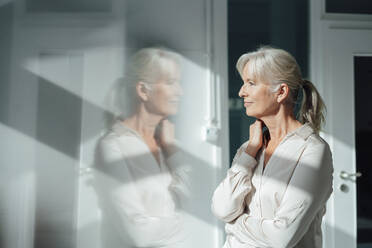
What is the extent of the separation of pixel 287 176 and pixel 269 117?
280mm

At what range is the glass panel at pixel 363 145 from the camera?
2.58 m

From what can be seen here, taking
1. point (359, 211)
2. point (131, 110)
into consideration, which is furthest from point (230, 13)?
point (359, 211)

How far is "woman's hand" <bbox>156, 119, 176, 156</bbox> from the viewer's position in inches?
87.0

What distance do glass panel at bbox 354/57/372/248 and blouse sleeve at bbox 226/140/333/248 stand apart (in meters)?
1.00

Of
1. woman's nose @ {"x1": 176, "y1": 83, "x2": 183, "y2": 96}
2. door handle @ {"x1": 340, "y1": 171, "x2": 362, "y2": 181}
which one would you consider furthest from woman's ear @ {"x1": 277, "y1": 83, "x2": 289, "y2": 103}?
door handle @ {"x1": 340, "y1": 171, "x2": 362, "y2": 181}

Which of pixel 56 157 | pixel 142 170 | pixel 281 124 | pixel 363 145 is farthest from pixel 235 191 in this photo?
pixel 363 145

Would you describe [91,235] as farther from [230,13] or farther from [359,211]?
[359,211]

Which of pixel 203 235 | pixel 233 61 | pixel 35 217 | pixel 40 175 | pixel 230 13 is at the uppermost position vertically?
pixel 230 13

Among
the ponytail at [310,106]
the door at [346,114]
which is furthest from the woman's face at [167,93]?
the door at [346,114]

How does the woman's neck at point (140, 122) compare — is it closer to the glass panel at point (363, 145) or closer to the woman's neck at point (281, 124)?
the woman's neck at point (281, 124)

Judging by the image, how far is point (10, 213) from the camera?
212cm

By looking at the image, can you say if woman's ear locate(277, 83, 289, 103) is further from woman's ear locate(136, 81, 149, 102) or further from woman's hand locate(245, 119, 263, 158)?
woman's ear locate(136, 81, 149, 102)

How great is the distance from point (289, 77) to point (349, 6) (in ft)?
3.76

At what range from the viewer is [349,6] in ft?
8.52
